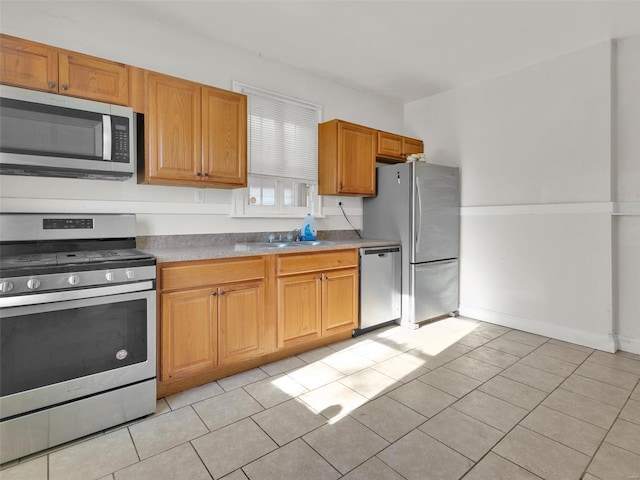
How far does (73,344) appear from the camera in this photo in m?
1.73

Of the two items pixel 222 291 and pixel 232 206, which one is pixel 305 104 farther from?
pixel 222 291

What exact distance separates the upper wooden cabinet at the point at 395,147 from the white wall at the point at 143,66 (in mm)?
919

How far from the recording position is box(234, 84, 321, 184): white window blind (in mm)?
3178

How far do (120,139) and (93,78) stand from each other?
14.7 inches

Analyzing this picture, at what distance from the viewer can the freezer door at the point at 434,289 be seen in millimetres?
3514

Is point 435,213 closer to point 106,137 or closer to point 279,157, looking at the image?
point 279,157

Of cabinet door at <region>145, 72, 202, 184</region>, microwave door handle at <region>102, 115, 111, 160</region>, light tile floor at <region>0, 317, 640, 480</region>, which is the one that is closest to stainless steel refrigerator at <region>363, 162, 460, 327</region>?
light tile floor at <region>0, 317, 640, 480</region>

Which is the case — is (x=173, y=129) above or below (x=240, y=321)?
above

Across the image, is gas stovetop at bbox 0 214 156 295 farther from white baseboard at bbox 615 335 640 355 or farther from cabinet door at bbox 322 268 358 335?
white baseboard at bbox 615 335 640 355

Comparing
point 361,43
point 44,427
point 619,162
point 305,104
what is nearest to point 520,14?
point 361,43

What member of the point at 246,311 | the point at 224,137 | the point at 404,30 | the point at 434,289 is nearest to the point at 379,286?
the point at 434,289

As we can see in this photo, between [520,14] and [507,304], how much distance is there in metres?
2.61

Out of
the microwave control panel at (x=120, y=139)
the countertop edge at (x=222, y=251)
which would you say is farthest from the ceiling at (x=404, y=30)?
the countertop edge at (x=222, y=251)

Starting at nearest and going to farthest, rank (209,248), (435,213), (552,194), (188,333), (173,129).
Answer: (188,333) < (173,129) < (209,248) < (552,194) < (435,213)
